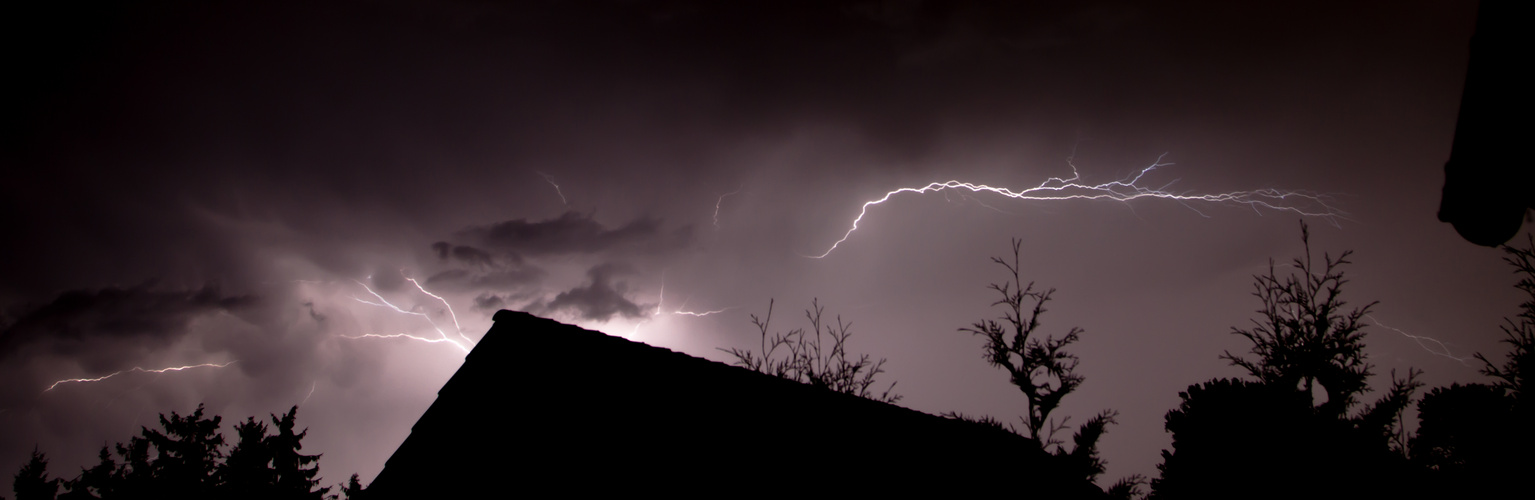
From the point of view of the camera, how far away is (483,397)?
12.8 ft

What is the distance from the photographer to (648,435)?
4008 millimetres

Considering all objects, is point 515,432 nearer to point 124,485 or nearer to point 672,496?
point 672,496

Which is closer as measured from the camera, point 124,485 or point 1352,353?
point 1352,353

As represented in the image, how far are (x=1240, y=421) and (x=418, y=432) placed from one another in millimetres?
10601

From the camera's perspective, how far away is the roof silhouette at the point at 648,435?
3.69 meters

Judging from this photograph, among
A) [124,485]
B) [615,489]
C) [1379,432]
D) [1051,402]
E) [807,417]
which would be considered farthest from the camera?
[124,485]

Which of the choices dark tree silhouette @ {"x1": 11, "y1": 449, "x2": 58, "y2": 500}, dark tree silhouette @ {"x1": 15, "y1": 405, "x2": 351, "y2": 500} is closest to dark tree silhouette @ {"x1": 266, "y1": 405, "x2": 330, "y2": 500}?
dark tree silhouette @ {"x1": 15, "y1": 405, "x2": 351, "y2": 500}

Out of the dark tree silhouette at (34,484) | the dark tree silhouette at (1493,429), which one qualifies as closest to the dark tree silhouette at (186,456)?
the dark tree silhouette at (34,484)

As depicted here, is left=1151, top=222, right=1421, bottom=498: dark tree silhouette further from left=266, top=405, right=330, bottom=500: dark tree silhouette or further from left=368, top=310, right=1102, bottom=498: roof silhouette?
left=266, top=405, right=330, bottom=500: dark tree silhouette

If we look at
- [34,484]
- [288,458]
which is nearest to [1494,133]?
[288,458]

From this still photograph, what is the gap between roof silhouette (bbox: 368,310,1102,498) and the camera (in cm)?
369

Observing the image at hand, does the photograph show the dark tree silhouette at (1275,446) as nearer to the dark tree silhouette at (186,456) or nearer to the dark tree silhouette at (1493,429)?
the dark tree silhouette at (1493,429)

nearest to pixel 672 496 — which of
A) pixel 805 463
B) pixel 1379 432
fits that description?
pixel 805 463

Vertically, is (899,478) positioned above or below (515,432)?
below
